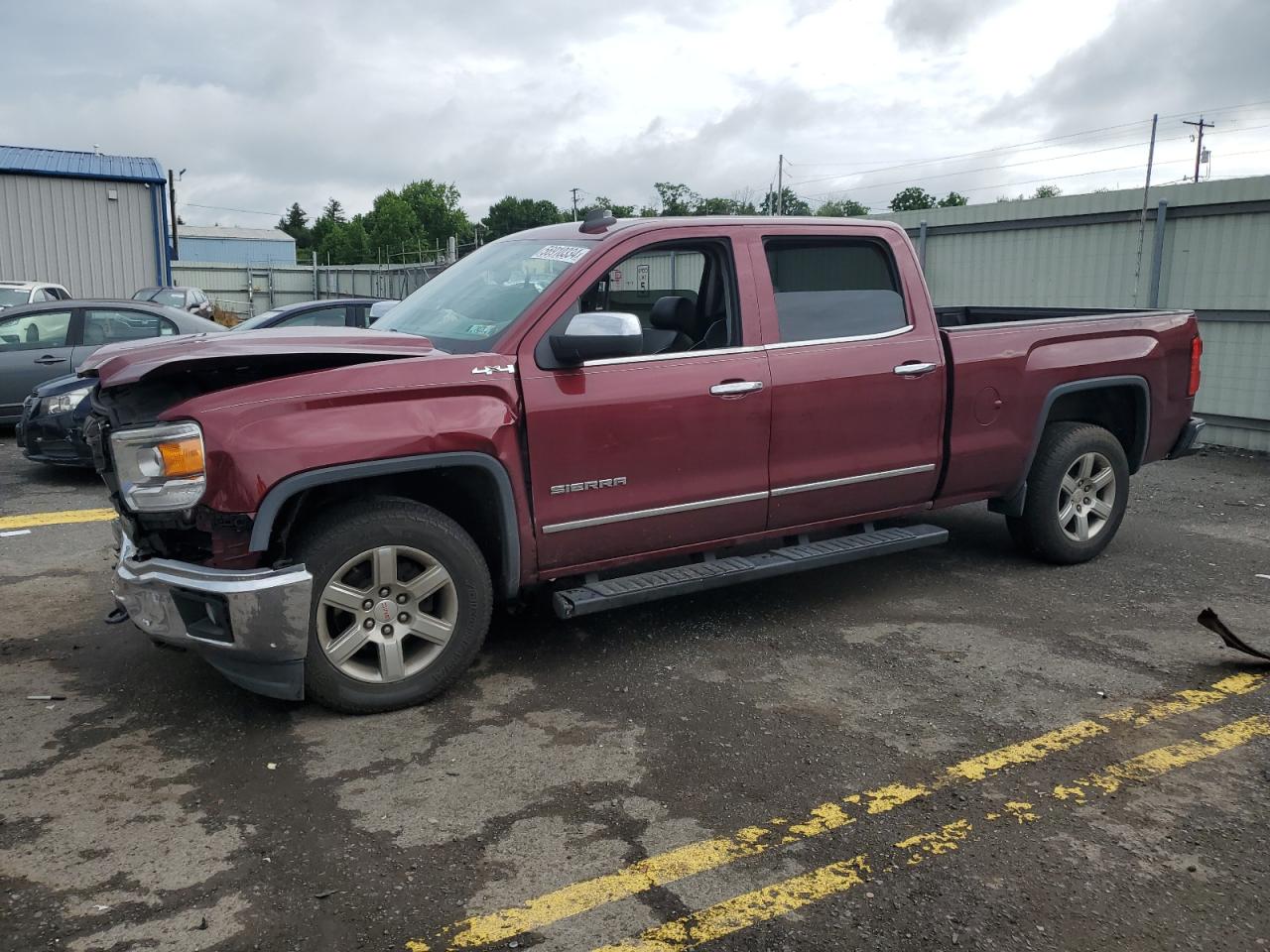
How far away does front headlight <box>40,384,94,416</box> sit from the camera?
888 centimetres

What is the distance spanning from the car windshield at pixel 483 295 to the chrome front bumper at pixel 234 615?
4.23 feet

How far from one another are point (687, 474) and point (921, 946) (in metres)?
2.39

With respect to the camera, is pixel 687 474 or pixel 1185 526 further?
pixel 1185 526

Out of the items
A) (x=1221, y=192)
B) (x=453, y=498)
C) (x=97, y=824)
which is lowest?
(x=97, y=824)

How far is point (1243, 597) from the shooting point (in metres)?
5.82

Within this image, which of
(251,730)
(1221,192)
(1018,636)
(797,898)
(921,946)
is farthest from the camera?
(1221,192)

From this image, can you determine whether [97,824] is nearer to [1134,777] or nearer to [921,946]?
[921,946]

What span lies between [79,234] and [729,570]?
2340 centimetres

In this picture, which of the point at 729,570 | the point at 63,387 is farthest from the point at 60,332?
the point at 729,570

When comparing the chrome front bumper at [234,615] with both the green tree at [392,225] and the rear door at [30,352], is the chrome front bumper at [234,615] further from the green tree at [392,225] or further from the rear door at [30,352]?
the green tree at [392,225]

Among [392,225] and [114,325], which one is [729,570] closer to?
[114,325]

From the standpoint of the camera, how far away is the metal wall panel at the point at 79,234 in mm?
22938

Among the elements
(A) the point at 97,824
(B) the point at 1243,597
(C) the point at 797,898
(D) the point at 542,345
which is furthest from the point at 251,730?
(B) the point at 1243,597

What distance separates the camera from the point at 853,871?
123 inches
